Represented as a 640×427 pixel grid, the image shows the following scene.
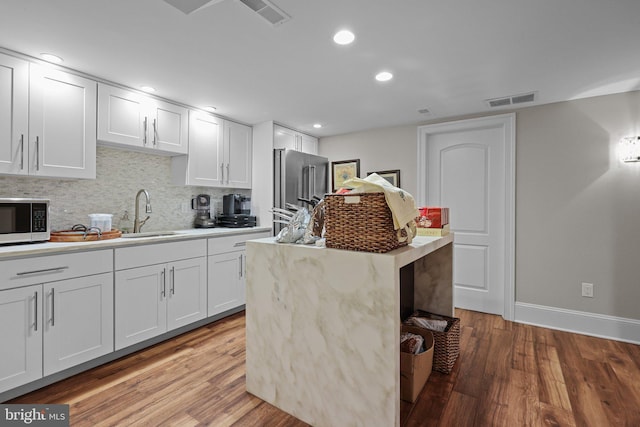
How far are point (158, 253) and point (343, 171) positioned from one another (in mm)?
2723

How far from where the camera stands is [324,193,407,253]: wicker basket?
1.38 m

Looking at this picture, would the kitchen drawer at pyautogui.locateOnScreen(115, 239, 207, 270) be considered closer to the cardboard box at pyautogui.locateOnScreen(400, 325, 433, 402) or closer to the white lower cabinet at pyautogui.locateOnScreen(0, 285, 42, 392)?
the white lower cabinet at pyautogui.locateOnScreen(0, 285, 42, 392)

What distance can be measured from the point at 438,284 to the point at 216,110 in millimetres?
2895

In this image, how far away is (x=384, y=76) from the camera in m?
2.55

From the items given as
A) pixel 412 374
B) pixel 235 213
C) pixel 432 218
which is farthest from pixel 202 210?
pixel 412 374

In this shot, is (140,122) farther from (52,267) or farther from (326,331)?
(326,331)

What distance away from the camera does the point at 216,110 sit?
3.44 meters

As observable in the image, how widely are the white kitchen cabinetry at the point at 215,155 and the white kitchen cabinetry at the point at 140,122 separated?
13cm

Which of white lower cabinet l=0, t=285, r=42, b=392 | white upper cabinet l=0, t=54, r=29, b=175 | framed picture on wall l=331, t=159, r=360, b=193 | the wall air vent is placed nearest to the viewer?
white lower cabinet l=0, t=285, r=42, b=392

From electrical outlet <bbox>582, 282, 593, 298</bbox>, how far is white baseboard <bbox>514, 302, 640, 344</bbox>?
17 cm

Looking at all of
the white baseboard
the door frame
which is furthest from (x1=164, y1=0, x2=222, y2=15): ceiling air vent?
the white baseboard

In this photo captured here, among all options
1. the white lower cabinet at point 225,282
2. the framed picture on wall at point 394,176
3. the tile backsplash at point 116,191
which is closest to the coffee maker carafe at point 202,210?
the tile backsplash at point 116,191

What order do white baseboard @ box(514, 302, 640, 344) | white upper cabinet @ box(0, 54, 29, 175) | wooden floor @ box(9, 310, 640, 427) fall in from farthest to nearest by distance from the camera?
white baseboard @ box(514, 302, 640, 344), white upper cabinet @ box(0, 54, 29, 175), wooden floor @ box(9, 310, 640, 427)

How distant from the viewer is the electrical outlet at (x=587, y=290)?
2977mm
